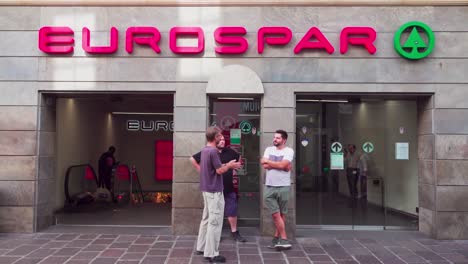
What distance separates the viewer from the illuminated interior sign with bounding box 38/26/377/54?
6695 millimetres

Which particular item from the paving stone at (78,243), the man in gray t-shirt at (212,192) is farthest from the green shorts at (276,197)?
the paving stone at (78,243)

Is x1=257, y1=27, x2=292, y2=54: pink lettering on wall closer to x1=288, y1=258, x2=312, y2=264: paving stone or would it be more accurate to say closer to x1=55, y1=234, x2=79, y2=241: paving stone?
x1=288, y1=258, x2=312, y2=264: paving stone

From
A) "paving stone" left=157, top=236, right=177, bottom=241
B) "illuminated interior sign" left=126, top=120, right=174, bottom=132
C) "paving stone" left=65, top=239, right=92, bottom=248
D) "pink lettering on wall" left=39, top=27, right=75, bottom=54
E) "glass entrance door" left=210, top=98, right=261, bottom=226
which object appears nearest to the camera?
"paving stone" left=65, top=239, right=92, bottom=248

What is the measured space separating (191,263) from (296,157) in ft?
10.1

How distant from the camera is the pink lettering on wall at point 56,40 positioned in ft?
22.2

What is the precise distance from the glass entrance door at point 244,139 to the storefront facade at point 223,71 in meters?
0.35

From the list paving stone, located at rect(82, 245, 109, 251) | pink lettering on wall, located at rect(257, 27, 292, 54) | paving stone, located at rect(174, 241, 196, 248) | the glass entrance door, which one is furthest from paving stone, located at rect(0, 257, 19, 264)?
pink lettering on wall, located at rect(257, 27, 292, 54)

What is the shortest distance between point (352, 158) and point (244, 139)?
2241mm

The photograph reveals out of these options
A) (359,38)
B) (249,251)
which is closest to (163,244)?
(249,251)

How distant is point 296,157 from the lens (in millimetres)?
7180

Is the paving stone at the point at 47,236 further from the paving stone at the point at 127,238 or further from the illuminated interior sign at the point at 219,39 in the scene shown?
the illuminated interior sign at the point at 219,39

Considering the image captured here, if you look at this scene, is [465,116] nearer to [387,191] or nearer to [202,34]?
[387,191]

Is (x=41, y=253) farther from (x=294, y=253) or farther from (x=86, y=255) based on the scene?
(x=294, y=253)

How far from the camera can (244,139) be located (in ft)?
23.8
